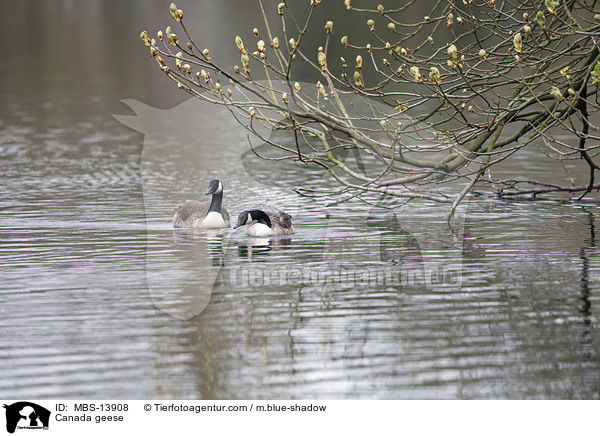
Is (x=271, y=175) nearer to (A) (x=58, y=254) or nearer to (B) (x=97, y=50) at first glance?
(A) (x=58, y=254)

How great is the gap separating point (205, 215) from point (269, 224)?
153 cm

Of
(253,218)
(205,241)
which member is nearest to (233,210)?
(253,218)

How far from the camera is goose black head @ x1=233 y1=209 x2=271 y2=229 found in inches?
653

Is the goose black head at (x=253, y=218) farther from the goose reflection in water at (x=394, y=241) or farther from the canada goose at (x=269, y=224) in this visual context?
the goose reflection in water at (x=394, y=241)

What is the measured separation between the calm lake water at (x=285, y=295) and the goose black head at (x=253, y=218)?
0.28 meters

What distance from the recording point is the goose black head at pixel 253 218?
16.6 m

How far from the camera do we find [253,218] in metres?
16.8

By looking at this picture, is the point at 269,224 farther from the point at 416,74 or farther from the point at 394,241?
the point at 416,74

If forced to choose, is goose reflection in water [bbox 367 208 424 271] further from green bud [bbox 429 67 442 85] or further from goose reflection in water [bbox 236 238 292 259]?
green bud [bbox 429 67 442 85]

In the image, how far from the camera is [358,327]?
1065 centimetres

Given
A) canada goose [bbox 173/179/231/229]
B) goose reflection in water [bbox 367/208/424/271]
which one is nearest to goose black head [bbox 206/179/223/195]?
canada goose [bbox 173/179/231/229]

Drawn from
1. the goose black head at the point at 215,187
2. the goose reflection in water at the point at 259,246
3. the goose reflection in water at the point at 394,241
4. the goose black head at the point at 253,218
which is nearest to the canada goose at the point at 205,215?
the goose black head at the point at 215,187
